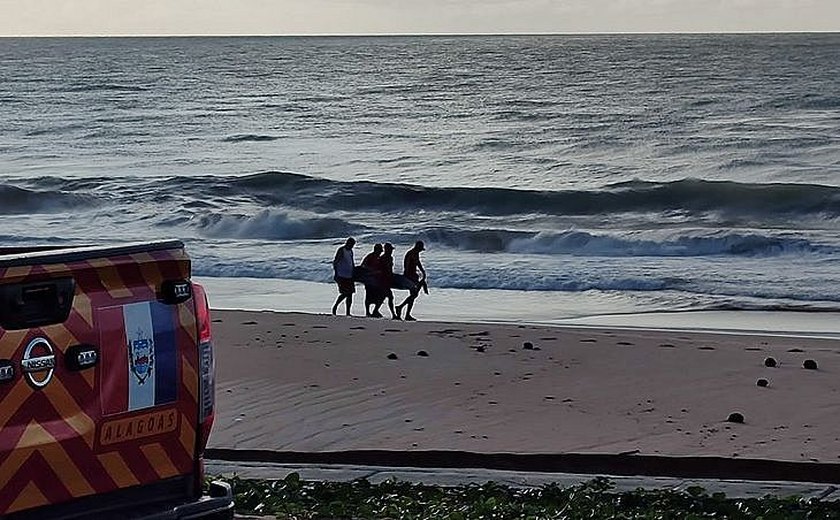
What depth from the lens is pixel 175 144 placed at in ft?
203

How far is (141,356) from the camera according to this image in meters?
4.41

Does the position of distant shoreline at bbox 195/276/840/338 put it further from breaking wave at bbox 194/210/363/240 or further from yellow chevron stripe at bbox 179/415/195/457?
yellow chevron stripe at bbox 179/415/195/457

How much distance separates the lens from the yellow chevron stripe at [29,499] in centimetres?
414

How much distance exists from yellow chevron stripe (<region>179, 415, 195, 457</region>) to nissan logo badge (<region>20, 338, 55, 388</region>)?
535 millimetres

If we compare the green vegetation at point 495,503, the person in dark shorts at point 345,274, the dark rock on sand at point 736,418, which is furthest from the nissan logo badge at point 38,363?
the person in dark shorts at point 345,274

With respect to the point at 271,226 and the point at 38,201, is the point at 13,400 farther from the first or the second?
the point at 38,201

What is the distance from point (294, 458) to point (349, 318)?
7.51m

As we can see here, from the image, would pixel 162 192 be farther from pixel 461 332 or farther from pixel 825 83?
pixel 825 83

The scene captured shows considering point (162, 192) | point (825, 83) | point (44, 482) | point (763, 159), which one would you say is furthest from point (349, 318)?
point (825, 83)

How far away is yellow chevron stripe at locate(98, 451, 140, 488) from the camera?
4371 mm

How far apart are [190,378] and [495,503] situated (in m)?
2.92

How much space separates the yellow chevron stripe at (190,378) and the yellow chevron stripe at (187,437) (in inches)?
3.1

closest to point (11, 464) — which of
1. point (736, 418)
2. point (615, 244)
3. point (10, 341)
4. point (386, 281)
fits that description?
point (10, 341)

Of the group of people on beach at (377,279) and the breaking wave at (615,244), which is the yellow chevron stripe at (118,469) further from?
the breaking wave at (615,244)
